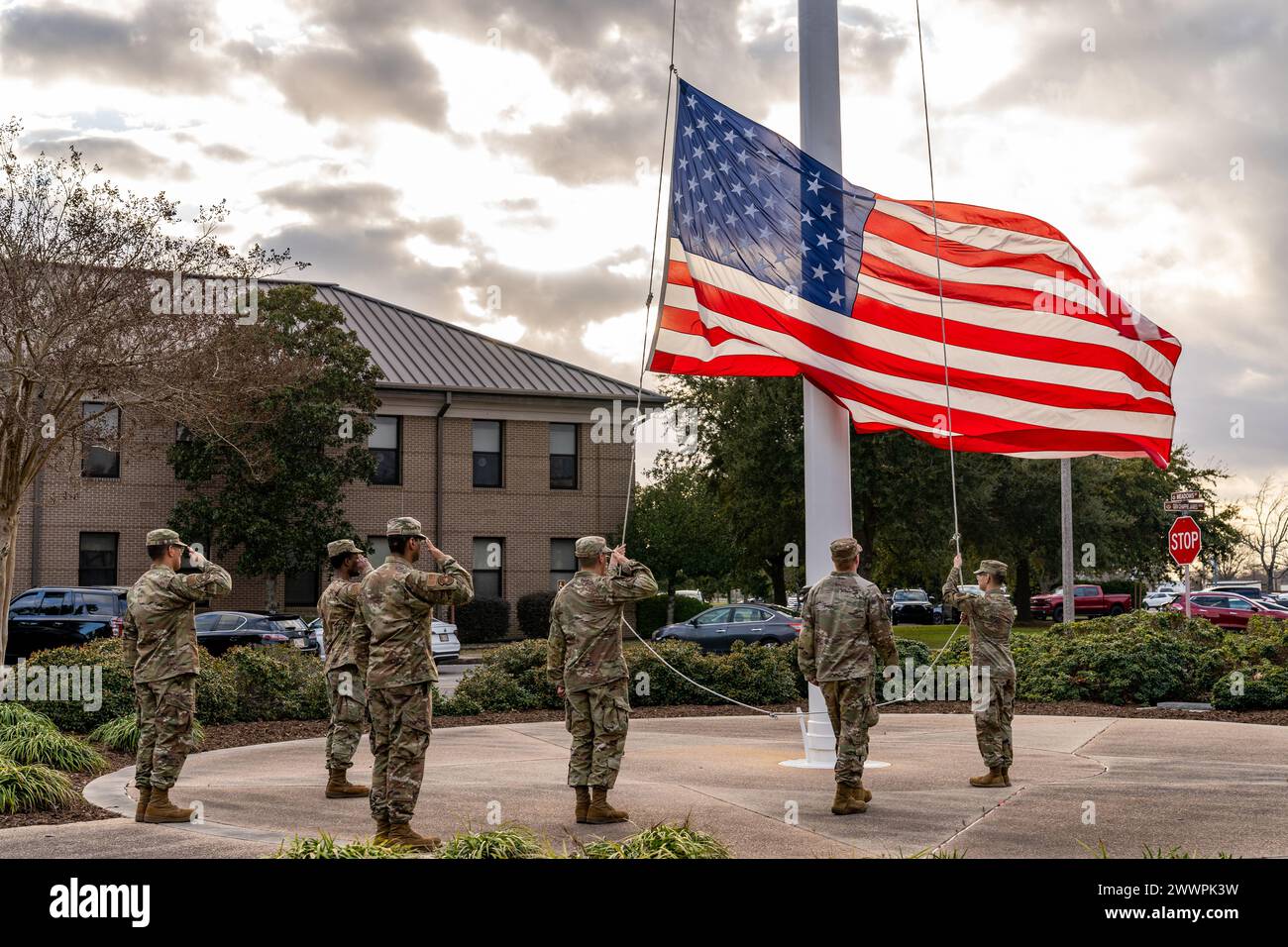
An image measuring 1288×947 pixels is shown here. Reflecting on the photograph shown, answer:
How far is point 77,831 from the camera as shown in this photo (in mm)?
8094

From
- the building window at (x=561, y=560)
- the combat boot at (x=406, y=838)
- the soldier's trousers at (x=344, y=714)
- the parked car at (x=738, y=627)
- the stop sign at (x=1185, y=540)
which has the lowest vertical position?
the parked car at (x=738, y=627)

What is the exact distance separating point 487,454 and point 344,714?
2566 cm

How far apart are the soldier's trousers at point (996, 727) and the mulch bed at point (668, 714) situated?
6.28 metres

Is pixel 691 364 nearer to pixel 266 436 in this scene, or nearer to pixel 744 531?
pixel 266 436

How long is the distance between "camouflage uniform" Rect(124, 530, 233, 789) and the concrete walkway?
23.7 inches

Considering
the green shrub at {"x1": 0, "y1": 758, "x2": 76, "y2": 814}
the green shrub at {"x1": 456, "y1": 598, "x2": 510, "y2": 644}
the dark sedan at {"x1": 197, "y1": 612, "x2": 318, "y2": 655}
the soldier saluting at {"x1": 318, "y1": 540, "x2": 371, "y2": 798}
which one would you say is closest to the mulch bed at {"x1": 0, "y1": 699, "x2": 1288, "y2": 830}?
the green shrub at {"x1": 0, "y1": 758, "x2": 76, "y2": 814}

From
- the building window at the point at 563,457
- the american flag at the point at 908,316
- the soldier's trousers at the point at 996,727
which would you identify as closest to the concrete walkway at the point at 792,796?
the soldier's trousers at the point at 996,727

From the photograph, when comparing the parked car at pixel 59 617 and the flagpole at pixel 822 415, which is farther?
the parked car at pixel 59 617

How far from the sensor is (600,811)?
845 cm

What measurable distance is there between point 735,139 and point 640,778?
18.6 ft

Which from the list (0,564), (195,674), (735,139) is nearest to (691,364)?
(735,139)

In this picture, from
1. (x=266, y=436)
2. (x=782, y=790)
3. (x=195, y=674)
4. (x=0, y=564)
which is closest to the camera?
→ (x=195, y=674)

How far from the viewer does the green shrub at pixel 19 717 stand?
11633 millimetres

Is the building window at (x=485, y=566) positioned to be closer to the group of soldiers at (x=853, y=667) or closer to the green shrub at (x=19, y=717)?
the green shrub at (x=19, y=717)
